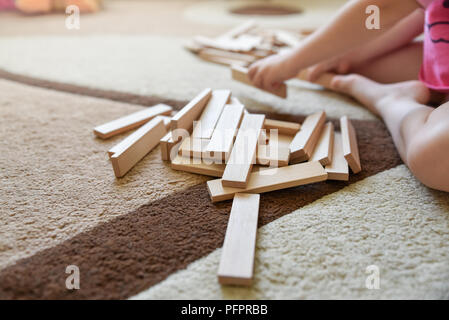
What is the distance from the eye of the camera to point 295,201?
662mm

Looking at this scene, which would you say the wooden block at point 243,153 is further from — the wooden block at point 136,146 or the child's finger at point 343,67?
the child's finger at point 343,67

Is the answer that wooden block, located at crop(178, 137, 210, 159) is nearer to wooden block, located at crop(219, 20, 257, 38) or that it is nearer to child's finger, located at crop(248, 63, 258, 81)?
child's finger, located at crop(248, 63, 258, 81)

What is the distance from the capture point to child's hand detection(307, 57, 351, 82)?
1.16 meters

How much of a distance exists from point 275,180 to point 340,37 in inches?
17.9

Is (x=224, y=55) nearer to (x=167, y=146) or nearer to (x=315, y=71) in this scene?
(x=315, y=71)

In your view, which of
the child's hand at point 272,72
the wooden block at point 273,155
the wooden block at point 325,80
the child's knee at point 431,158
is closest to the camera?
the child's knee at point 431,158

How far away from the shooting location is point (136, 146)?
77cm

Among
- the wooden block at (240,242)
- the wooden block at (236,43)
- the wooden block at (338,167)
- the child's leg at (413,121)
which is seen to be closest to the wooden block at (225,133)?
the wooden block at (240,242)

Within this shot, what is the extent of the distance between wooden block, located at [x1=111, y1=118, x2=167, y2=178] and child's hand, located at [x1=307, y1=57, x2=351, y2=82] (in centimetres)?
57

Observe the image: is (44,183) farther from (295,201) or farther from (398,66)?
(398,66)

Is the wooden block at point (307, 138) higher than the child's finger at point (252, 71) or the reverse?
the reverse

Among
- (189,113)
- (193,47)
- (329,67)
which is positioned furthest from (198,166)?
(193,47)

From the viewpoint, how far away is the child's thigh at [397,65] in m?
1.07
